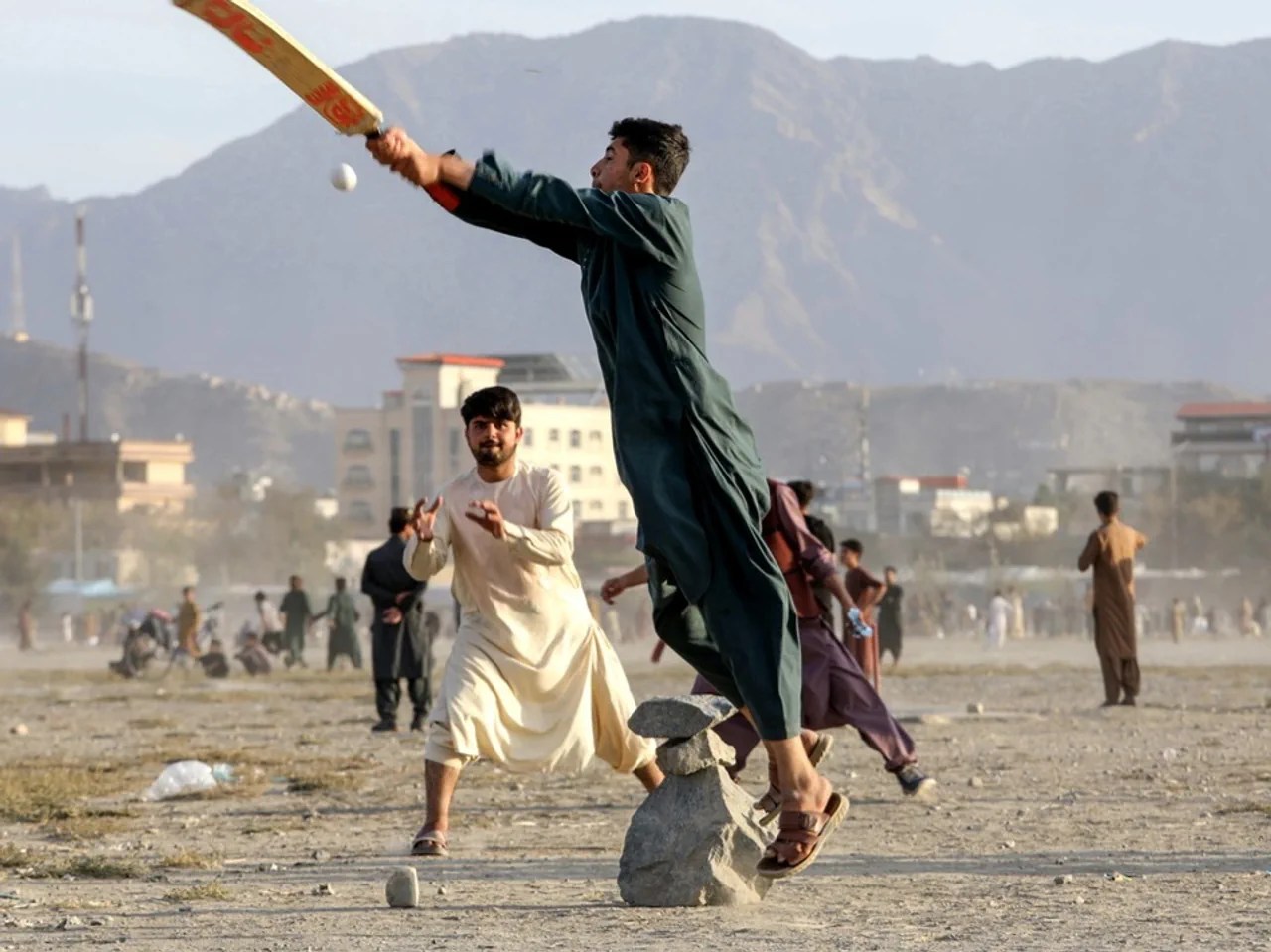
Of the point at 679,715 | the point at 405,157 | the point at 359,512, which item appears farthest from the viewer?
the point at 359,512

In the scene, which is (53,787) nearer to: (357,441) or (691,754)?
(691,754)

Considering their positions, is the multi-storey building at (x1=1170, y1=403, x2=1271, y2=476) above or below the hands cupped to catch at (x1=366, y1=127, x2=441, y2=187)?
above

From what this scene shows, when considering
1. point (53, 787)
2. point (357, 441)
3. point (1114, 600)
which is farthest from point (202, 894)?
point (357, 441)

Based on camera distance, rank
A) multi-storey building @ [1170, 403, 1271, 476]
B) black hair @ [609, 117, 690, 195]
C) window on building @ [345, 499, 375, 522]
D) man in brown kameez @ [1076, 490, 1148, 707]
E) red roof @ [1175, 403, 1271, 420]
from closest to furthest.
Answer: black hair @ [609, 117, 690, 195]
man in brown kameez @ [1076, 490, 1148, 707]
window on building @ [345, 499, 375, 522]
multi-storey building @ [1170, 403, 1271, 476]
red roof @ [1175, 403, 1271, 420]

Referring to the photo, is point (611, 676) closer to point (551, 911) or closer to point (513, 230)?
point (551, 911)

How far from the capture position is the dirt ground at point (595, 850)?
5.91 metres

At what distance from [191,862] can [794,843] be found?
256 cm

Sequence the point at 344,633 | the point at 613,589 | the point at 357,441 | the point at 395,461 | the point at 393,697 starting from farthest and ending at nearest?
the point at 357,441 → the point at 395,461 → the point at 344,633 → the point at 393,697 → the point at 613,589

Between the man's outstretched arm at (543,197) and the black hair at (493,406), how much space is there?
2353 millimetres

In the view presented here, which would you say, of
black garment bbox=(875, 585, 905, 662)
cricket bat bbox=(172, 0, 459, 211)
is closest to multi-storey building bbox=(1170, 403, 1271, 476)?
black garment bbox=(875, 585, 905, 662)

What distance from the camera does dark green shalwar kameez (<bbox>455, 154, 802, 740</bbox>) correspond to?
19.1 ft

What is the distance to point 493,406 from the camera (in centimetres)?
820

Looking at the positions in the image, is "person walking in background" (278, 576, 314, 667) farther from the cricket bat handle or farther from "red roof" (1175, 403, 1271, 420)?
"red roof" (1175, 403, 1271, 420)

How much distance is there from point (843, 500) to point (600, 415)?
92.5 ft
